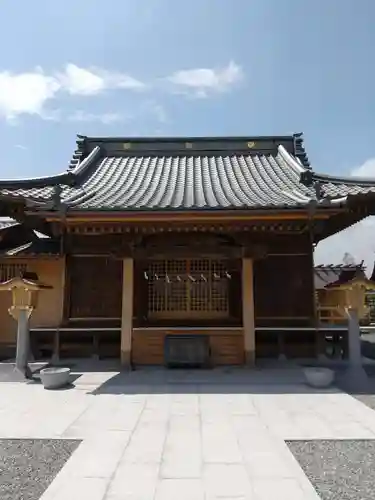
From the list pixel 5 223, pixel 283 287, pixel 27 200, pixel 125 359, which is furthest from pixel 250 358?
pixel 5 223

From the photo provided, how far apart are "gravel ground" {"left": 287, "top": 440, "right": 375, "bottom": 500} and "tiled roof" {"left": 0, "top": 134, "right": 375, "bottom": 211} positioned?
4417 millimetres

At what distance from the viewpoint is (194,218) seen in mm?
7289

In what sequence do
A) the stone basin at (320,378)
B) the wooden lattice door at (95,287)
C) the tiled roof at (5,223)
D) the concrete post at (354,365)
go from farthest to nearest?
the tiled roof at (5,223), the wooden lattice door at (95,287), the concrete post at (354,365), the stone basin at (320,378)

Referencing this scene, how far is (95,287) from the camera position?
32.0ft

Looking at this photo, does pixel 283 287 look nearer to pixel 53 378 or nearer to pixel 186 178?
pixel 186 178

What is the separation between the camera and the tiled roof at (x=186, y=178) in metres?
8.02

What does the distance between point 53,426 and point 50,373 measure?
2089 mm

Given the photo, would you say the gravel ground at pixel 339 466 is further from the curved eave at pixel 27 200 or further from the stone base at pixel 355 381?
the curved eave at pixel 27 200

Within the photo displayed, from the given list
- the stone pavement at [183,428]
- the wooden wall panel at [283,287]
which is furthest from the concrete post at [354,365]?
the wooden wall panel at [283,287]

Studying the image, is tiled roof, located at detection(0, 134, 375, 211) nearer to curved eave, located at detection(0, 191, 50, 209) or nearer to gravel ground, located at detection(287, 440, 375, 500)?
curved eave, located at detection(0, 191, 50, 209)

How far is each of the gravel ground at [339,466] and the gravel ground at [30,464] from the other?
7.29 ft

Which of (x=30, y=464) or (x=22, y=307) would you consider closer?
(x=30, y=464)

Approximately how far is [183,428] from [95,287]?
5914 millimetres

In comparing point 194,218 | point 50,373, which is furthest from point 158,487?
point 194,218
